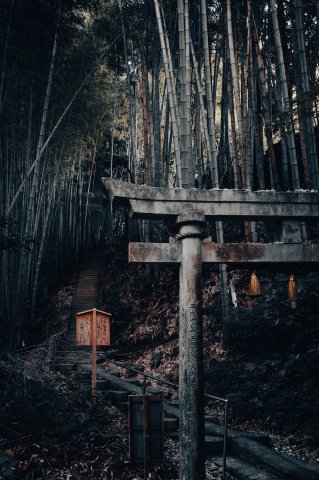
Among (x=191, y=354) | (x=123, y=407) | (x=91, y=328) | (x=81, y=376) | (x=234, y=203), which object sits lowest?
(x=123, y=407)

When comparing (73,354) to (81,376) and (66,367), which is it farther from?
(81,376)

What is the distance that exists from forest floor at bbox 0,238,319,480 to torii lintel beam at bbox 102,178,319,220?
244 centimetres

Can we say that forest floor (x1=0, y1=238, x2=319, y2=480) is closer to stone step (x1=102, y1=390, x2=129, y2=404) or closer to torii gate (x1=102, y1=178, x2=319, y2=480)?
stone step (x1=102, y1=390, x2=129, y2=404)

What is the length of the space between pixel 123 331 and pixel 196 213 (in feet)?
24.8

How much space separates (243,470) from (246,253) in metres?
2.12

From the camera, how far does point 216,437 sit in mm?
4867

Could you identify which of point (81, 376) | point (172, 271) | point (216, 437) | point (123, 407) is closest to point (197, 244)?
point (216, 437)

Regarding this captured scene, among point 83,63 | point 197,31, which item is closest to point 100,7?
point 83,63

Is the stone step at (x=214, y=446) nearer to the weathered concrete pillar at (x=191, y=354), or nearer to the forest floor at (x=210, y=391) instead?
the forest floor at (x=210, y=391)

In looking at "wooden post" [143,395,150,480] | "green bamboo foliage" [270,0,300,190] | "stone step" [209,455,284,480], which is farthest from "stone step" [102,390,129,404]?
"green bamboo foliage" [270,0,300,190]

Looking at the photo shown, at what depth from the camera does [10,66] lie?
8180 millimetres

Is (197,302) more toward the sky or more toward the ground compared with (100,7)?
more toward the ground

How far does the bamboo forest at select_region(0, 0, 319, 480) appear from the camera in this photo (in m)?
3.56

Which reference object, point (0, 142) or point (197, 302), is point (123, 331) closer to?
point (0, 142)
